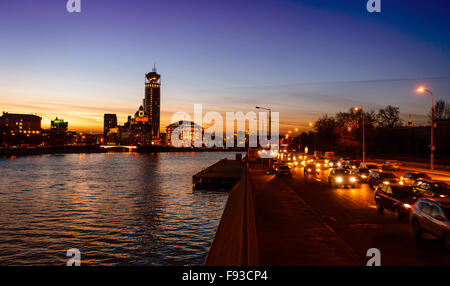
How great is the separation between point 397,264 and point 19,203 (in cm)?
4512

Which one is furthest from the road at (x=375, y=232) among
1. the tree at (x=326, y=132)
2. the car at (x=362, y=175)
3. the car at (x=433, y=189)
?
the tree at (x=326, y=132)

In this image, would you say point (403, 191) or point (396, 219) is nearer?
point (396, 219)

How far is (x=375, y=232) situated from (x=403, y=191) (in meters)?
4.85

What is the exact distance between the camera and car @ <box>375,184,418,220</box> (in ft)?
57.1

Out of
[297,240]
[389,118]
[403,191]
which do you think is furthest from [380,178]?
[389,118]

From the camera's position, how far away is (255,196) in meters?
27.5

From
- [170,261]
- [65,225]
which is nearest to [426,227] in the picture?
[170,261]

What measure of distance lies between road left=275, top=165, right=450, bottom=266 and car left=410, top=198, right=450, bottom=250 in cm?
46

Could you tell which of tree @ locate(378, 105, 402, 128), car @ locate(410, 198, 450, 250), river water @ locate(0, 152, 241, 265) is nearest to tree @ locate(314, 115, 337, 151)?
tree @ locate(378, 105, 402, 128)

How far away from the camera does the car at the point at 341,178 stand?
108 ft

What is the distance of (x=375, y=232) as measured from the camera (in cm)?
1514

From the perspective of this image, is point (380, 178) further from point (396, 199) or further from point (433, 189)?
point (396, 199)
